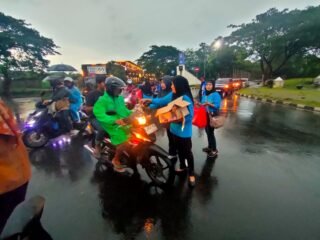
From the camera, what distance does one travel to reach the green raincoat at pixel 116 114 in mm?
3547

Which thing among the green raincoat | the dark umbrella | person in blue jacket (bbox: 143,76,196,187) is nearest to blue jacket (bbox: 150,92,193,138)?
person in blue jacket (bbox: 143,76,196,187)

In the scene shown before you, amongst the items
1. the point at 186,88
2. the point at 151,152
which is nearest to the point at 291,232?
the point at 151,152

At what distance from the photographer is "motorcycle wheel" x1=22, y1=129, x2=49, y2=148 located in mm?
5533

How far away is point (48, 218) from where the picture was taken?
9.39 feet

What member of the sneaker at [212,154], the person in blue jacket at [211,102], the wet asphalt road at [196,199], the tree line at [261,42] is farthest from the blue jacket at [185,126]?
the tree line at [261,42]

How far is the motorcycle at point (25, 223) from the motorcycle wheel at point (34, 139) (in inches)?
200

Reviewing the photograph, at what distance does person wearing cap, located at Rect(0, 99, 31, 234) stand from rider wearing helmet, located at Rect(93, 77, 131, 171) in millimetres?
1840

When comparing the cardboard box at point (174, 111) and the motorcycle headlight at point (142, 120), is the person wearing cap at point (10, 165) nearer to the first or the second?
the motorcycle headlight at point (142, 120)

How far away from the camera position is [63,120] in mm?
6023

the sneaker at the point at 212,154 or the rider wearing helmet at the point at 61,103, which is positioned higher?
the rider wearing helmet at the point at 61,103

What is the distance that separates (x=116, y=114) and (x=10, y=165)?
2247 mm

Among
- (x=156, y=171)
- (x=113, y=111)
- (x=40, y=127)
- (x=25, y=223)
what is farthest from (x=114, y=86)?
(x=40, y=127)

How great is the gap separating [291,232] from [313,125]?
7.40 m

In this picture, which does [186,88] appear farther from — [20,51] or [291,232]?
[20,51]
